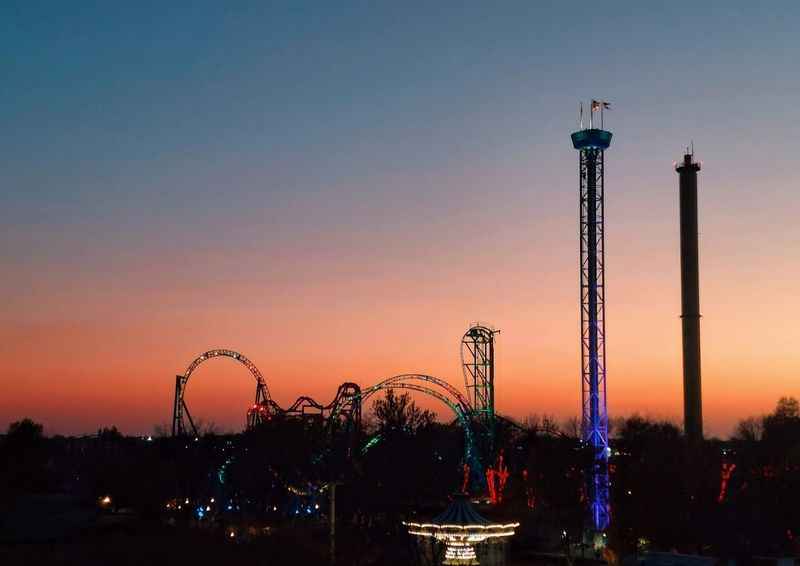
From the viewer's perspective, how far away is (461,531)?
4009 cm

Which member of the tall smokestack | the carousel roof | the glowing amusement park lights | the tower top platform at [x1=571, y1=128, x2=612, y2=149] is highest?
the tower top platform at [x1=571, y1=128, x2=612, y2=149]

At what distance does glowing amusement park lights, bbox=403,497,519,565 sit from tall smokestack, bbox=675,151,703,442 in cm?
3966

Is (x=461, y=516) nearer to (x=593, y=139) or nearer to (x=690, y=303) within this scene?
(x=593, y=139)

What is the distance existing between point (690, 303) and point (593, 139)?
56.6 ft

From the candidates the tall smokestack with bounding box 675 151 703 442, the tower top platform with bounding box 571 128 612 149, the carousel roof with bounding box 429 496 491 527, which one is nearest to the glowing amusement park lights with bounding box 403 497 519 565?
the carousel roof with bounding box 429 496 491 527

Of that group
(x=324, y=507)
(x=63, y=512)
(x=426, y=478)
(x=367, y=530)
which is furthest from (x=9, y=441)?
(x=367, y=530)

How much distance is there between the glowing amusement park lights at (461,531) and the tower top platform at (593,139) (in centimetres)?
3241

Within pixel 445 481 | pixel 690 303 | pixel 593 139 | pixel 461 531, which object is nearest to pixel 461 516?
pixel 461 531

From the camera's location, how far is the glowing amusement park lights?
40.0m

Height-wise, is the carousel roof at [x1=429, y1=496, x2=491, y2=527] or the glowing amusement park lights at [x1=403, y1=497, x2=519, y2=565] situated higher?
the carousel roof at [x1=429, y1=496, x2=491, y2=527]

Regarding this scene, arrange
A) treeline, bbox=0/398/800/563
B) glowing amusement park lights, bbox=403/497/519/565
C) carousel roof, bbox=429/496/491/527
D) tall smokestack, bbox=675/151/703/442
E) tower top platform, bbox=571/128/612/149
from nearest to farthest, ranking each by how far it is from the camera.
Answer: glowing amusement park lights, bbox=403/497/519/565, carousel roof, bbox=429/496/491/527, treeline, bbox=0/398/800/563, tower top platform, bbox=571/128/612/149, tall smokestack, bbox=675/151/703/442

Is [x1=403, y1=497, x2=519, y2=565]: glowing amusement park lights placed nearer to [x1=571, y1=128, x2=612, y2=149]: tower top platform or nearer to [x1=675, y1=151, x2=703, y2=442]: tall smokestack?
[x1=571, y1=128, x2=612, y2=149]: tower top platform

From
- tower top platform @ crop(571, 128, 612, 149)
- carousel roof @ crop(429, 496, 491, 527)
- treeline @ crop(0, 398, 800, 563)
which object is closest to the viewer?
carousel roof @ crop(429, 496, 491, 527)

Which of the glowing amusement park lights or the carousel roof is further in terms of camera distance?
the carousel roof
